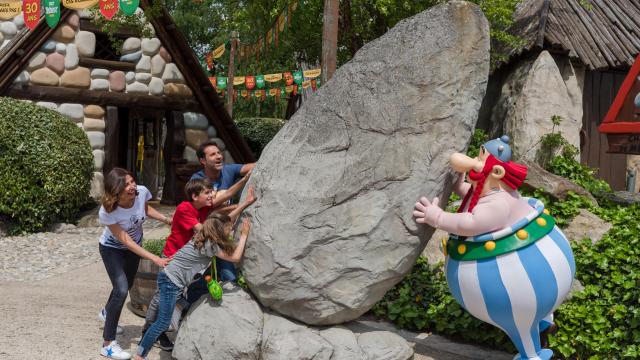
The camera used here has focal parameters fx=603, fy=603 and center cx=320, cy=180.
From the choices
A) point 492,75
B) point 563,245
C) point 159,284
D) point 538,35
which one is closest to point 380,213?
point 563,245

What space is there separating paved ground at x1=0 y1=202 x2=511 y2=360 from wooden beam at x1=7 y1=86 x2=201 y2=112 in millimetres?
2591

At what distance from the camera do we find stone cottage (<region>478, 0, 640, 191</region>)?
30.2 ft

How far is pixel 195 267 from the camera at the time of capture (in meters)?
3.88

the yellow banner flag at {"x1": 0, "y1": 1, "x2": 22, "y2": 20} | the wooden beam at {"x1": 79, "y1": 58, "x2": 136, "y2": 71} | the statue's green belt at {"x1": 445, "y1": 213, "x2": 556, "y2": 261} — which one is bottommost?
the statue's green belt at {"x1": 445, "y1": 213, "x2": 556, "y2": 261}

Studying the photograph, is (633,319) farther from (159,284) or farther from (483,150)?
(159,284)

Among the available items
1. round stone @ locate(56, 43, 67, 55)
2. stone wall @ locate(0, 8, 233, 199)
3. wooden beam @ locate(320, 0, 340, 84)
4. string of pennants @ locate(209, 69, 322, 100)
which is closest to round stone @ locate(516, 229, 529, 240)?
wooden beam @ locate(320, 0, 340, 84)

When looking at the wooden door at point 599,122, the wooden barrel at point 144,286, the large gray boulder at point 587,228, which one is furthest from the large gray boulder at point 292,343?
the wooden door at point 599,122

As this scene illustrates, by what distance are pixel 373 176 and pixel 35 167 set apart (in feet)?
21.5

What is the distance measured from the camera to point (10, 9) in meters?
9.39

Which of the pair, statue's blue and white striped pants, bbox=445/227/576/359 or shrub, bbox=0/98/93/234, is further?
shrub, bbox=0/98/93/234

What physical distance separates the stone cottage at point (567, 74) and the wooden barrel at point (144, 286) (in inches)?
245

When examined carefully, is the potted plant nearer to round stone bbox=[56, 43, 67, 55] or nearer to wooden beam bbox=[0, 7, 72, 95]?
wooden beam bbox=[0, 7, 72, 95]

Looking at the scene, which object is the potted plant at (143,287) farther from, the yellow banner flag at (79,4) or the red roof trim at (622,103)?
the yellow banner flag at (79,4)

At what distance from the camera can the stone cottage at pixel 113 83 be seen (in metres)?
9.62
